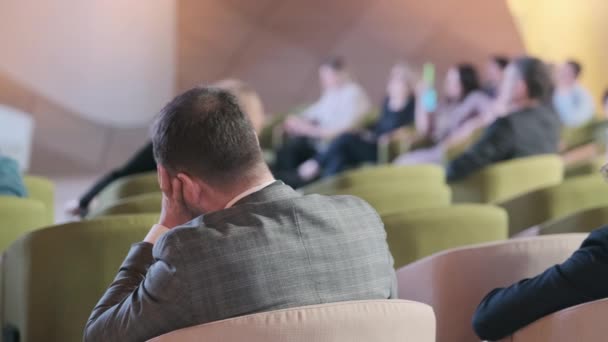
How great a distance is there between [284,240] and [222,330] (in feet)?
0.76

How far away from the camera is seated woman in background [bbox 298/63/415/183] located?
24.6ft

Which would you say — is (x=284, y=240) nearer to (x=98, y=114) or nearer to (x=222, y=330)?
(x=222, y=330)

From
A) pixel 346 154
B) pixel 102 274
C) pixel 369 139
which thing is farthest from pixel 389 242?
pixel 369 139

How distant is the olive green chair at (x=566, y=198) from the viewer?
3.89 meters

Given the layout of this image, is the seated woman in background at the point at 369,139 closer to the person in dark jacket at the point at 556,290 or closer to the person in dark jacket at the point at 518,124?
the person in dark jacket at the point at 518,124

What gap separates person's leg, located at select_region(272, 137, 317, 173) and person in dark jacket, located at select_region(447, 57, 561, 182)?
3.66 metres

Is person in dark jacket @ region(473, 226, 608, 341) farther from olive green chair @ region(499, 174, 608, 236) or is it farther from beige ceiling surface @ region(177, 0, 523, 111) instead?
beige ceiling surface @ region(177, 0, 523, 111)

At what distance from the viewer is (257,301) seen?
5.91 feet

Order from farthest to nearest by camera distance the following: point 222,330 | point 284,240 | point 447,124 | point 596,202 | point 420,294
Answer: point 447,124 → point 596,202 → point 420,294 → point 284,240 → point 222,330

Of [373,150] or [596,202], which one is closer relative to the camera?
[596,202]

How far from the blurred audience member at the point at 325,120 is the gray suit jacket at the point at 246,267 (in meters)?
6.51

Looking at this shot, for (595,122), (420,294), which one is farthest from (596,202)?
(595,122)

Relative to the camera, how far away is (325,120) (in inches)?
368

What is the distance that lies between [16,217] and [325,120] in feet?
20.3
